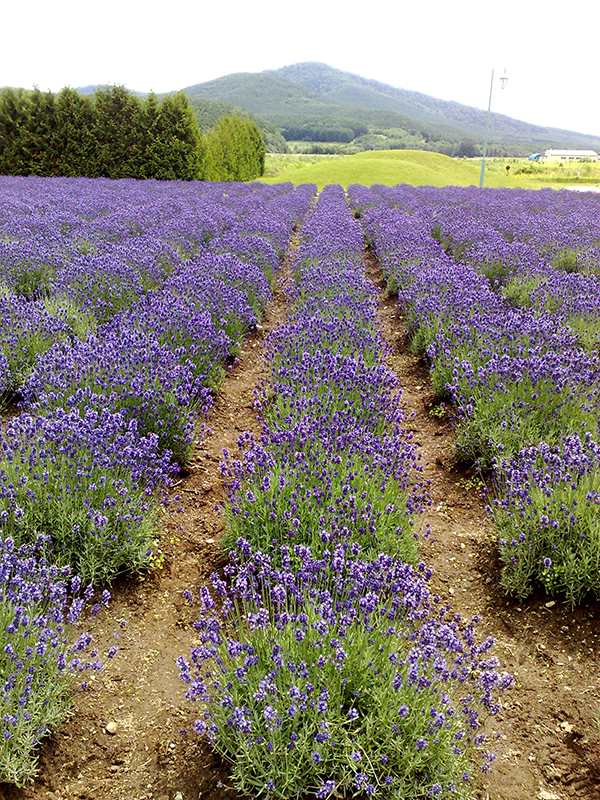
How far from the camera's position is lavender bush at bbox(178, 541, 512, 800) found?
1.74m

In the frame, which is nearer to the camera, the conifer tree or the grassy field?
the conifer tree

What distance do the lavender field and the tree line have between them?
735 inches

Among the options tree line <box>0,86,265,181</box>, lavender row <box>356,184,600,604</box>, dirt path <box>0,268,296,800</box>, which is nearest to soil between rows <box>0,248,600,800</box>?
dirt path <box>0,268,296,800</box>

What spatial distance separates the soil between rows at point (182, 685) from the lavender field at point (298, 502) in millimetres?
59

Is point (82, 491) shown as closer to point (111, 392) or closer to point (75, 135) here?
point (111, 392)

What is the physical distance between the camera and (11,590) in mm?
2211

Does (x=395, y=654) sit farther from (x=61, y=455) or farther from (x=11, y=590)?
(x=61, y=455)

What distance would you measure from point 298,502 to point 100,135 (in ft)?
81.7

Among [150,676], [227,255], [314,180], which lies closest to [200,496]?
[150,676]

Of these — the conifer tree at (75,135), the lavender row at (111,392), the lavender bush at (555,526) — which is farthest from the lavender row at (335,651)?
the conifer tree at (75,135)

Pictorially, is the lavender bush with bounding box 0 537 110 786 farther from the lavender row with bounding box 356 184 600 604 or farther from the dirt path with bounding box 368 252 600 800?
the lavender row with bounding box 356 184 600 604

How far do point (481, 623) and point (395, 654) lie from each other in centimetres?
100

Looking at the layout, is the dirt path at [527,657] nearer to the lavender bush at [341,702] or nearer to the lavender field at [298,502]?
the lavender field at [298,502]

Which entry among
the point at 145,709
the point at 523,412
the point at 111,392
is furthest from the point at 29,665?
the point at 523,412
